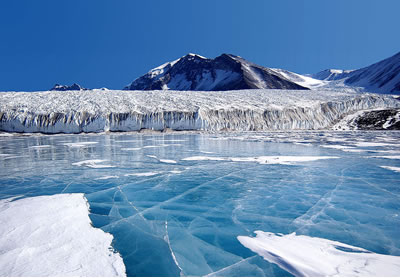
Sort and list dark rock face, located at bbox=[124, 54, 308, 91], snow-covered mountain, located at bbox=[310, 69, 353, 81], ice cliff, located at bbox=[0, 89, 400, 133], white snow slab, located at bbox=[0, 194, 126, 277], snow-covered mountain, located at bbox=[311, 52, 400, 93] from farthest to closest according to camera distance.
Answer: snow-covered mountain, located at bbox=[310, 69, 353, 81] → dark rock face, located at bbox=[124, 54, 308, 91] → snow-covered mountain, located at bbox=[311, 52, 400, 93] → ice cliff, located at bbox=[0, 89, 400, 133] → white snow slab, located at bbox=[0, 194, 126, 277]

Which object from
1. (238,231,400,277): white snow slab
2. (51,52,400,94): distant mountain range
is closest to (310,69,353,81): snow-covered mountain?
(51,52,400,94): distant mountain range

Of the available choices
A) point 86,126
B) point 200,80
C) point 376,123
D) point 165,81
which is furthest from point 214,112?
point 165,81

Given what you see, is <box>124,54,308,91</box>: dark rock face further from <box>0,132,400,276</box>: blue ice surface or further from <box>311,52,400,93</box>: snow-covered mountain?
<box>0,132,400,276</box>: blue ice surface

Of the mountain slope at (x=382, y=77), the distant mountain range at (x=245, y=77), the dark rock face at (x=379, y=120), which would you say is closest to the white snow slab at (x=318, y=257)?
the dark rock face at (x=379, y=120)

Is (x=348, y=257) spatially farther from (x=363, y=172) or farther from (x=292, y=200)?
(x=363, y=172)

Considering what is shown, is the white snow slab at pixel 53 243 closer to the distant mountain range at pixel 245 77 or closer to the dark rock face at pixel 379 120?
the dark rock face at pixel 379 120
